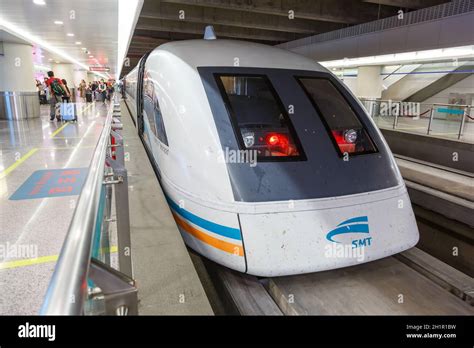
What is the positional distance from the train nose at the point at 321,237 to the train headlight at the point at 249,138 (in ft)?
2.38

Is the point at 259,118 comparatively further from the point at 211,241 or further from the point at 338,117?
the point at 211,241

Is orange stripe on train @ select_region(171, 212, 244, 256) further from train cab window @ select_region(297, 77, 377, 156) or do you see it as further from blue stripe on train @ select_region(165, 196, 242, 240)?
train cab window @ select_region(297, 77, 377, 156)

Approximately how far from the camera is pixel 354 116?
3432mm

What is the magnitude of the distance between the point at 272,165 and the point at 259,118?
23.5 inches

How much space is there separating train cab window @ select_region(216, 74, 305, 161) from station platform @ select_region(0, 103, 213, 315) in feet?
3.46

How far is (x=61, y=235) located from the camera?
3.76 m

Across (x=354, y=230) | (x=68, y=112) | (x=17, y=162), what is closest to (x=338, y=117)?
(x=354, y=230)

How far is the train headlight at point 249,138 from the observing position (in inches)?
113

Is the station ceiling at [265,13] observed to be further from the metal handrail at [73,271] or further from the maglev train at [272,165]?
the metal handrail at [73,271]

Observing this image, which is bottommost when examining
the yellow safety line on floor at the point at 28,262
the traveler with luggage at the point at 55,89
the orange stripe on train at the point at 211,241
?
the yellow safety line on floor at the point at 28,262

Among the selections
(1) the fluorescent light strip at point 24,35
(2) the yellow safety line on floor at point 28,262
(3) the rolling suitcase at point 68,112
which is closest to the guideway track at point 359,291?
(2) the yellow safety line on floor at point 28,262
